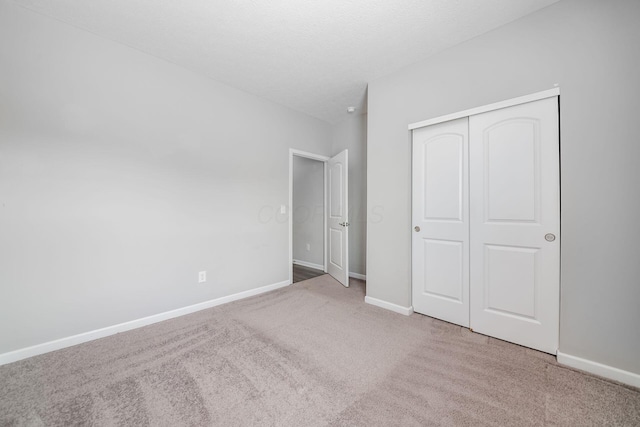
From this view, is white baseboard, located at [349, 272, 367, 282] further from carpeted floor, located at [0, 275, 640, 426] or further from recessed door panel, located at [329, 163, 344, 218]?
carpeted floor, located at [0, 275, 640, 426]

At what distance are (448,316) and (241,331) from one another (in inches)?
79.3

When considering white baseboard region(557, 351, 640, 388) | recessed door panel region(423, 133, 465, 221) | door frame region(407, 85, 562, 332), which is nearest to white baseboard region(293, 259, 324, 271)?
door frame region(407, 85, 562, 332)

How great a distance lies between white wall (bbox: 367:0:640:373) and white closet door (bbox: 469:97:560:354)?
0.09 m

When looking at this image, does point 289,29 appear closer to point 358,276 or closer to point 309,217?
point 309,217

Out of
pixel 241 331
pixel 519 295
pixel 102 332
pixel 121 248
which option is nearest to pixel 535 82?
pixel 519 295

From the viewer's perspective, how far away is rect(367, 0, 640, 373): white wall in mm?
1529

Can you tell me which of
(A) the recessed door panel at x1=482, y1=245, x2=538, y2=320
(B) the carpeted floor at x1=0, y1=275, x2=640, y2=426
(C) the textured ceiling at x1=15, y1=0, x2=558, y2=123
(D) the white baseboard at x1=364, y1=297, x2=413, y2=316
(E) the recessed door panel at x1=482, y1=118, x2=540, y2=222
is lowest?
(B) the carpeted floor at x1=0, y1=275, x2=640, y2=426

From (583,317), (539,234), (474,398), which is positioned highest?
(539,234)

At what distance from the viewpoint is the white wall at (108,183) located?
1.80 metres

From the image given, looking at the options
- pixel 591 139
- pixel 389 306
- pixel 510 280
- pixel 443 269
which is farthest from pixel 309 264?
Result: pixel 591 139

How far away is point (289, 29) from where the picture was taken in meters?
2.05

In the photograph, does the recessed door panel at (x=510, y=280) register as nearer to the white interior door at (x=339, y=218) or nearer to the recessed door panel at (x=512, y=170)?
the recessed door panel at (x=512, y=170)

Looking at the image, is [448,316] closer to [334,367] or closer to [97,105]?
[334,367]

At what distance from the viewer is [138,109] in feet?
7.55
